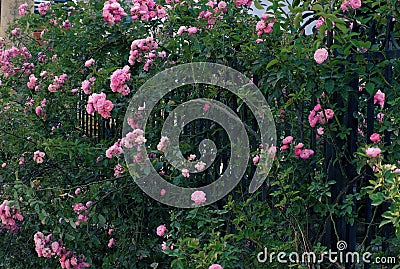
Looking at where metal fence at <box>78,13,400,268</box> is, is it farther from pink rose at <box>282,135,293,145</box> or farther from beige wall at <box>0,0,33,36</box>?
beige wall at <box>0,0,33,36</box>

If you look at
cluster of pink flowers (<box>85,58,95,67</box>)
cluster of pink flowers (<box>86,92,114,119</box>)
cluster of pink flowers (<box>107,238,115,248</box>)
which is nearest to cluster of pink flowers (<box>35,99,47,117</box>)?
cluster of pink flowers (<box>85,58,95,67</box>)

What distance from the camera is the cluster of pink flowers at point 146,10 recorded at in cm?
356

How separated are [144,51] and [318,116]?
111cm

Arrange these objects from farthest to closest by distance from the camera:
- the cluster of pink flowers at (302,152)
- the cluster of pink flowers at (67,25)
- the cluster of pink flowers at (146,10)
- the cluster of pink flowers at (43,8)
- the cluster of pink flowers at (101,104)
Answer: the cluster of pink flowers at (43,8), the cluster of pink flowers at (67,25), the cluster of pink flowers at (146,10), the cluster of pink flowers at (101,104), the cluster of pink flowers at (302,152)

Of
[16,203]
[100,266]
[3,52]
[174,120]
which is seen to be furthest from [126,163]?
[3,52]

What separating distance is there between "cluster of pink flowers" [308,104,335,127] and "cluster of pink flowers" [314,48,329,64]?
23 centimetres

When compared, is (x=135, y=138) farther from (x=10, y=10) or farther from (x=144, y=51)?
(x=10, y=10)

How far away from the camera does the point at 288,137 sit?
2.81 metres

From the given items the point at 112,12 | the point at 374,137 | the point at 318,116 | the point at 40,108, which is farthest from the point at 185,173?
the point at 40,108

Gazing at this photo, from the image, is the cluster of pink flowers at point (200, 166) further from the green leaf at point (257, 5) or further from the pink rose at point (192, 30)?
the green leaf at point (257, 5)

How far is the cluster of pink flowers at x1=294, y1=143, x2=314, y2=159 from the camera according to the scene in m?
2.77

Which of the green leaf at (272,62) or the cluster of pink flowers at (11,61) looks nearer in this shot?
the green leaf at (272,62)

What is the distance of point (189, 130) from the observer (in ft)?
11.3

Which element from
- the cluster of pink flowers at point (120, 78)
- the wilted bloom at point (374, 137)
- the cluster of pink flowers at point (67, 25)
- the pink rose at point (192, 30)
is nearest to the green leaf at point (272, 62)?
the wilted bloom at point (374, 137)
